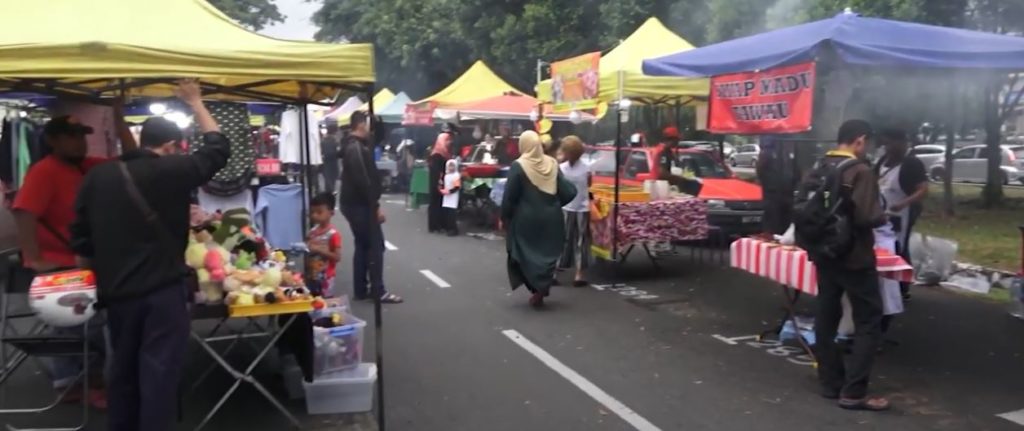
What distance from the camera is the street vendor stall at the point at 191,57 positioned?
462 cm

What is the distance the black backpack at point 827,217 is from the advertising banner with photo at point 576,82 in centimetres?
544

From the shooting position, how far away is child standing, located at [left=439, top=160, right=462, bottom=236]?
1526 centimetres

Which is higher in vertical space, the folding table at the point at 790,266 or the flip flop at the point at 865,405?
the folding table at the point at 790,266

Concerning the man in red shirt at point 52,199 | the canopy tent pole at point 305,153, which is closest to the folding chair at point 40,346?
the man in red shirt at point 52,199

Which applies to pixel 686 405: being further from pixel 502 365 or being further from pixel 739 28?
pixel 739 28

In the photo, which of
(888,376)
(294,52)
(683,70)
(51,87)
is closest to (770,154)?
(683,70)

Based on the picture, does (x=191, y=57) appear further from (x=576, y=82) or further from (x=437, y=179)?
(x=437, y=179)

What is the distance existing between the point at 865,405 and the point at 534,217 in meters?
4.00

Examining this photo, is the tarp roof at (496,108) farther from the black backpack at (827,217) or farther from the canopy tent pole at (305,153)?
the black backpack at (827,217)

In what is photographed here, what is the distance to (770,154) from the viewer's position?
393 inches

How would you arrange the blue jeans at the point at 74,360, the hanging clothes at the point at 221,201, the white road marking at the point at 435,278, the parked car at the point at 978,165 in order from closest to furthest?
the blue jeans at the point at 74,360 < the hanging clothes at the point at 221,201 < the white road marking at the point at 435,278 < the parked car at the point at 978,165

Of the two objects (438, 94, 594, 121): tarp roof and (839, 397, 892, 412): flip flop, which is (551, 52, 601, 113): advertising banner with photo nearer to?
(438, 94, 594, 121): tarp roof

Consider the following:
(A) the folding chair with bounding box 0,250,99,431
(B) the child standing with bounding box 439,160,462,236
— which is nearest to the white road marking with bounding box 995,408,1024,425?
(A) the folding chair with bounding box 0,250,99,431

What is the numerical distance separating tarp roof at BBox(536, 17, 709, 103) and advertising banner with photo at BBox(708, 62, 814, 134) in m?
1.75
